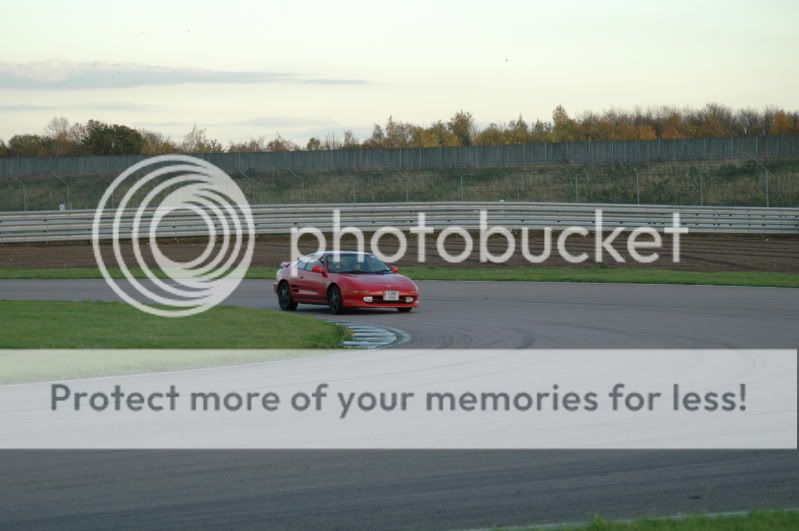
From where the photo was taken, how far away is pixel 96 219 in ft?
143

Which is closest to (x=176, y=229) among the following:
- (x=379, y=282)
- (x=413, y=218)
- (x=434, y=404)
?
(x=413, y=218)

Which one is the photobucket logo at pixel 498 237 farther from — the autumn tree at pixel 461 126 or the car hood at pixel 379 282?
the autumn tree at pixel 461 126

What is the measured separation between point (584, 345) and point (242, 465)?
8.56m

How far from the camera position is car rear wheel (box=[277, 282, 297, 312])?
24203 millimetres

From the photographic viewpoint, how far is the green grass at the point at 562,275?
1174 inches

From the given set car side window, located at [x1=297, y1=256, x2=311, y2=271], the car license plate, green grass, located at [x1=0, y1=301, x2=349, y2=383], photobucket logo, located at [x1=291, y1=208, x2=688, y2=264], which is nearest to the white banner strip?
green grass, located at [x1=0, y1=301, x2=349, y2=383]

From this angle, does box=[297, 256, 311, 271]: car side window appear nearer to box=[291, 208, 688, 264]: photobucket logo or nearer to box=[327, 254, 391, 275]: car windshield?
box=[327, 254, 391, 275]: car windshield

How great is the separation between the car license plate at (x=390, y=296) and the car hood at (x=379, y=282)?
133 mm

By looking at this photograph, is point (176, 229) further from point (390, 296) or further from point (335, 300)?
point (390, 296)

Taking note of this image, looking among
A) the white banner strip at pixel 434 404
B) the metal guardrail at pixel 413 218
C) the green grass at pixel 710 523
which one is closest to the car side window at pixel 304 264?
the white banner strip at pixel 434 404

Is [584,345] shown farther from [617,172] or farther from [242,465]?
[617,172]

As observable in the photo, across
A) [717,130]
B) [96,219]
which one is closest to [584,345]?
[96,219]

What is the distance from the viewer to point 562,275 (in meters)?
32.1

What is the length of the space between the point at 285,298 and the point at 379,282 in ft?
7.30
